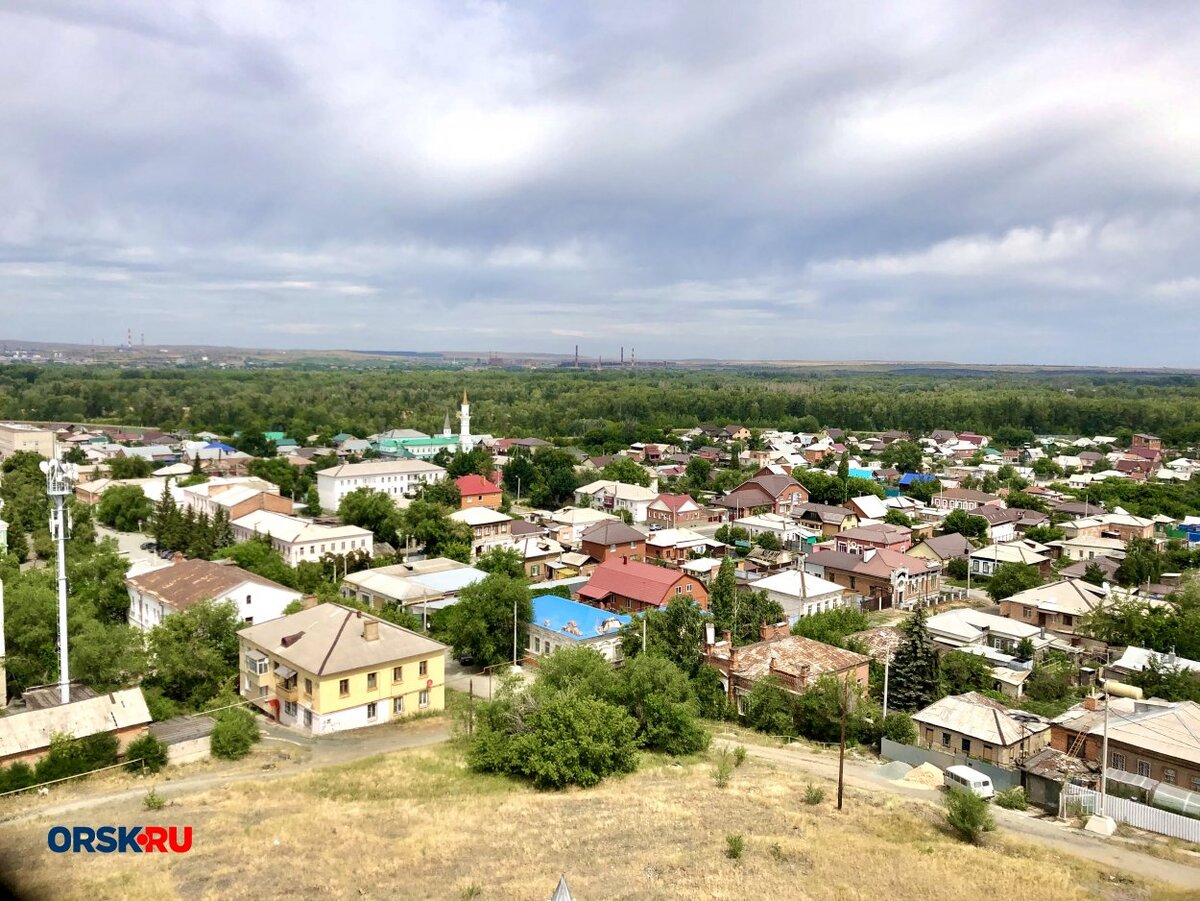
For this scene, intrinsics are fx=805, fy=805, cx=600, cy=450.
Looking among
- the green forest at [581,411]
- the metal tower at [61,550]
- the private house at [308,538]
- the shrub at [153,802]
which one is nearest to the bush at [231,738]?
the shrub at [153,802]

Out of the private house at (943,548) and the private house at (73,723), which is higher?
the private house at (73,723)

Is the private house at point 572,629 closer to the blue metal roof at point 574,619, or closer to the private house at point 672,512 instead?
the blue metal roof at point 574,619

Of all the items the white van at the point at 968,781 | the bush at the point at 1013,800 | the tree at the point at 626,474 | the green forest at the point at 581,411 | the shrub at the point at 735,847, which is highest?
the green forest at the point at 581,411

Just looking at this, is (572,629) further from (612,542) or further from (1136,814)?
(1136,814)

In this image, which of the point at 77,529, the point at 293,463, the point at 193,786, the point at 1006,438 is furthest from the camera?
the point at 1006,438

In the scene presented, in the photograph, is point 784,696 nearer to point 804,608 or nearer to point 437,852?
point 804,608

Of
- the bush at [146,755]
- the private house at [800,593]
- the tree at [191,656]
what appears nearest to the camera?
the bush at [146,755]

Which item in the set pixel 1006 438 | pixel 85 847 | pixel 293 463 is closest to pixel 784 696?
pixel 85 847
